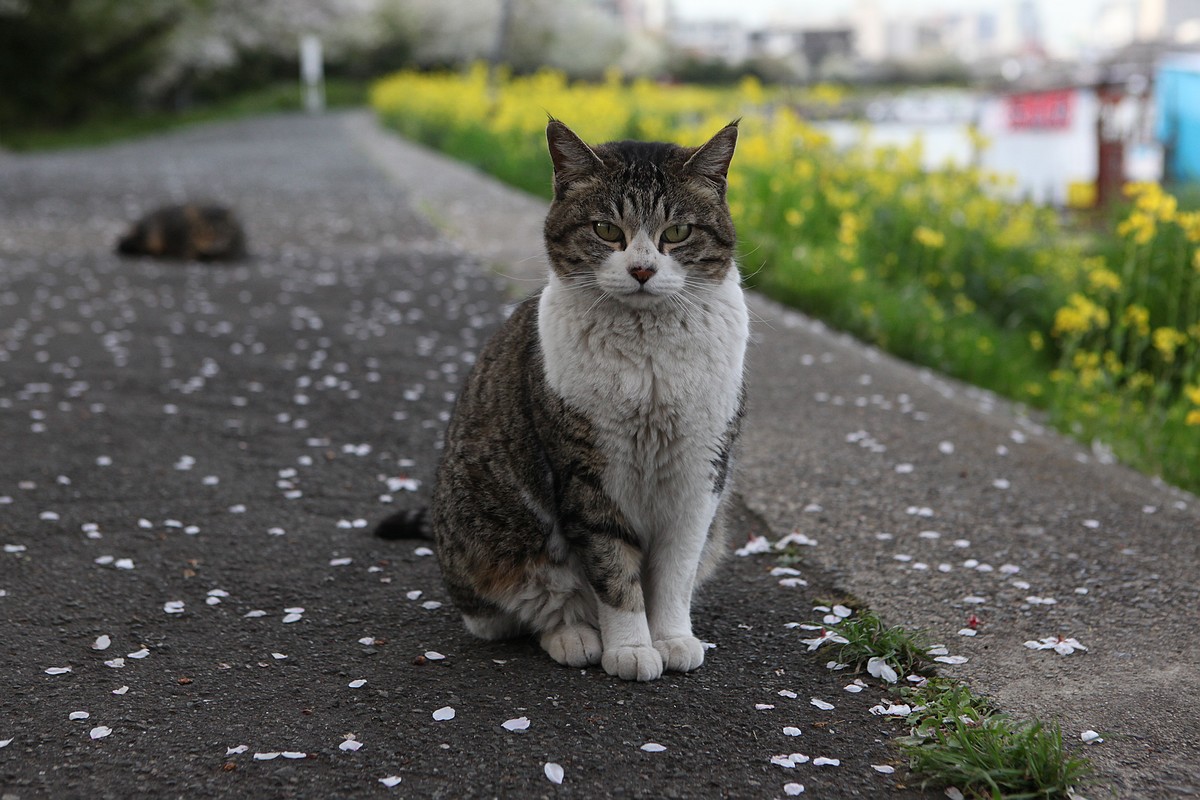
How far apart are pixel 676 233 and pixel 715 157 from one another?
23cm

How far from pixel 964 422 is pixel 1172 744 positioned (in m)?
2.65

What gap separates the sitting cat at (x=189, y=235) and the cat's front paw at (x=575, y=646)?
7.70 meters

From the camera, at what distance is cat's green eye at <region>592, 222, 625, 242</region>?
8.78 ft

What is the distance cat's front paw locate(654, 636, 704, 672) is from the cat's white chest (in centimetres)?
32

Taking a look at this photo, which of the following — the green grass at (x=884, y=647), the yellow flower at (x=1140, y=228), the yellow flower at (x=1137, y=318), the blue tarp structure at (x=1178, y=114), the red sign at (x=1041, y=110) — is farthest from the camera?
the red sign at (x=1041, y=110)

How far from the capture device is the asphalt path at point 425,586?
242cm

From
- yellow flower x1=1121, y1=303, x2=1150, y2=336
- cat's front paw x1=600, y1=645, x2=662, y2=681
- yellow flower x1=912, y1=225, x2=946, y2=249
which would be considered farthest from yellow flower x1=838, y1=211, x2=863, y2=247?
cat's front paw x1=600, y1=645, x2=662, y2=681

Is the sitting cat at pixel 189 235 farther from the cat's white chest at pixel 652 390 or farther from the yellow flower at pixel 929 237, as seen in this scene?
the cat's white chest at pixel 652 390

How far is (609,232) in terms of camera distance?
2.68 m

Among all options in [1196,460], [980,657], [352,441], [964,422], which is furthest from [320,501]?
[1196,460]

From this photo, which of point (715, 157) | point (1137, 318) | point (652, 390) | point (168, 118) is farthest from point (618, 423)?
point (168, 118)

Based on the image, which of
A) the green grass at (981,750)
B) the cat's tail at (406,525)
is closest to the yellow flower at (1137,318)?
the green grass at (981,750)

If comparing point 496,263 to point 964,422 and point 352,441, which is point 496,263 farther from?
point 964,422

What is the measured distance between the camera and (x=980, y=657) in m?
2.88
